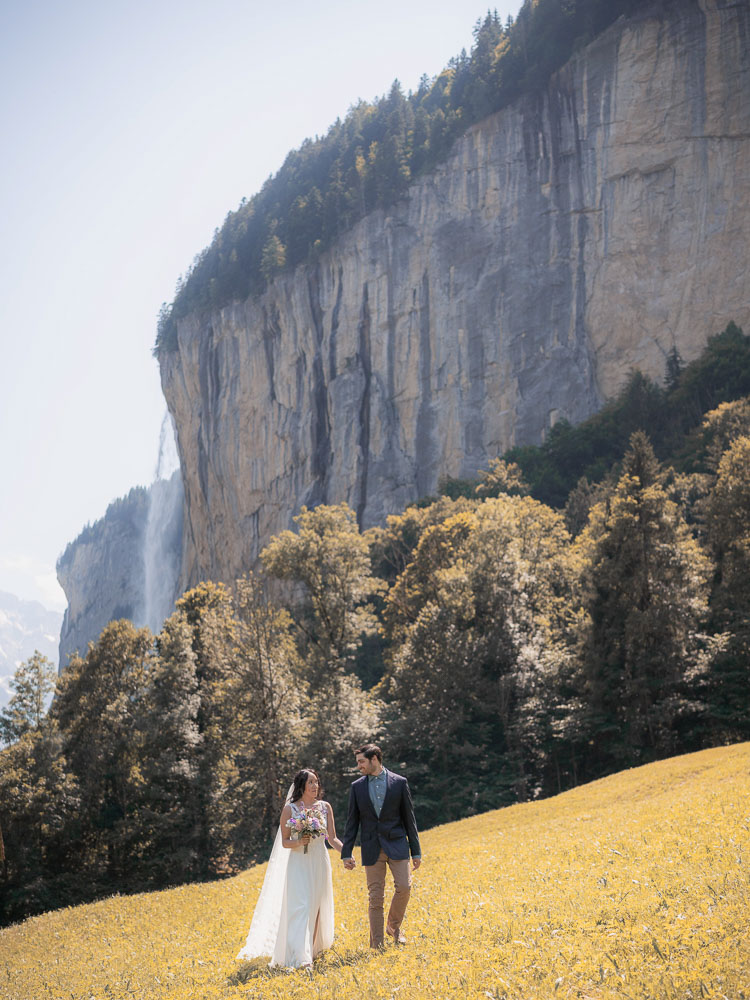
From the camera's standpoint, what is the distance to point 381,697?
36.7 meters

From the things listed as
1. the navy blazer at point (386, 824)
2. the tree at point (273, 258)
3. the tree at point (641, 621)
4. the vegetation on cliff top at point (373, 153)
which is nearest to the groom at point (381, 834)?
the navy blazer at point (386, 824)

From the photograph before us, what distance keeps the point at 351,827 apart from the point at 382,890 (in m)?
0.70

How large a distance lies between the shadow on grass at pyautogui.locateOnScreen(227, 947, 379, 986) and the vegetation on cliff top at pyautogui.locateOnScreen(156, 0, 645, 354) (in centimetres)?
7654

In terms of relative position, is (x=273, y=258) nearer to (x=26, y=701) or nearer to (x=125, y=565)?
(x=26, y=701)

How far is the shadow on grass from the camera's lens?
24.4 feet

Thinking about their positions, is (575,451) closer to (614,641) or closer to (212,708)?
(614,641)

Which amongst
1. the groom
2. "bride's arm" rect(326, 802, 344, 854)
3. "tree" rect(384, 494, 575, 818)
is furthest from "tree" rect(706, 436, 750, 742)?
the groom

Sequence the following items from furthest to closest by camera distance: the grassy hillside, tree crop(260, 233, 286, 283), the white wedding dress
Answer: tree crop(260, 233, 286, 283) < the white wedding dress < the grassy hillside

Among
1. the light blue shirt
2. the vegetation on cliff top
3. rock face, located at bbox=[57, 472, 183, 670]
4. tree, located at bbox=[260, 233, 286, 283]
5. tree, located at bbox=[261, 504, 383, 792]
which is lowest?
the light blue shirt

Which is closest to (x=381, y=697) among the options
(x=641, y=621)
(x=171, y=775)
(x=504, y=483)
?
(x=171, y=775)

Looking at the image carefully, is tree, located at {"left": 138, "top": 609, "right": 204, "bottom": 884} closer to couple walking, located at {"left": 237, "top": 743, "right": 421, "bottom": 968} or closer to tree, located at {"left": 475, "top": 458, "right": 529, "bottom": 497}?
couple walking, located at {"left": 237, "top": 743, "right": 421, "bottom": 968}


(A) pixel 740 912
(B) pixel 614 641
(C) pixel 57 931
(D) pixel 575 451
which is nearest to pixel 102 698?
(C) pixel 57 931

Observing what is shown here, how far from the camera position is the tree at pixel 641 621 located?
2802 cm

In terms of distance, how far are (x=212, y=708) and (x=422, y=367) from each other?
151 feet
